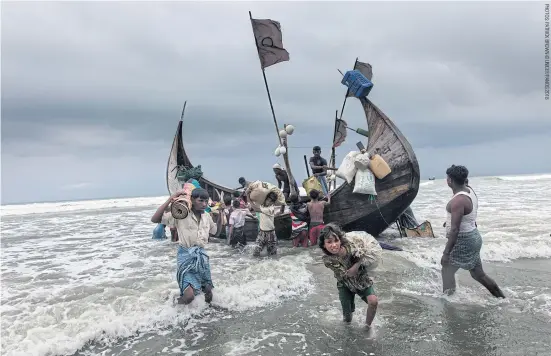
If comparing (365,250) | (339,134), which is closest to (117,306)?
(365,250)

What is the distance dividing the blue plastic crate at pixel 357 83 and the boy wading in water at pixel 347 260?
542 cm

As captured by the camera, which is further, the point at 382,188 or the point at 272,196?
the point at 382,188

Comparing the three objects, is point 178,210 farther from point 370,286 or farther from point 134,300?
point 370,286

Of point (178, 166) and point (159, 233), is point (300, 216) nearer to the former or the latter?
point (159, 233)

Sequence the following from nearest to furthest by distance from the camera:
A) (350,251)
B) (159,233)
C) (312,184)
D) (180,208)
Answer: (350,251) < (180,208) < (312,184) < (159,233)

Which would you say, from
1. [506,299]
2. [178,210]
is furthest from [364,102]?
[178,210]

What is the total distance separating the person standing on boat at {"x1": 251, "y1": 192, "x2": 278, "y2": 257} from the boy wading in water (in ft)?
14.2

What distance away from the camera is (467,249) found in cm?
446

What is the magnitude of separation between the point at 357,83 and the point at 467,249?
4948 millimetres

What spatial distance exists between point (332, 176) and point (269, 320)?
6.73 m

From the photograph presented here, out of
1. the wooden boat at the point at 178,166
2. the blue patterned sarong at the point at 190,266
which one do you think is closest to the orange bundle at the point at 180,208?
the blue patterned sarong at the point at 190,266

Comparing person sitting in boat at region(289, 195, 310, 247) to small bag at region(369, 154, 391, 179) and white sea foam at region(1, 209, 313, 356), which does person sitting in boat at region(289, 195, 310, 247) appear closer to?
white sea foam at region(1, 209, 313, 356)

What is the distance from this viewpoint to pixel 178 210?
4.43 meters

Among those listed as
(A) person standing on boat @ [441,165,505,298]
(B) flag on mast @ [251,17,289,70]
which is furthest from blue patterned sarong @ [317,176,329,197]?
(A) person standing on boat @ [441,165,505,298]
